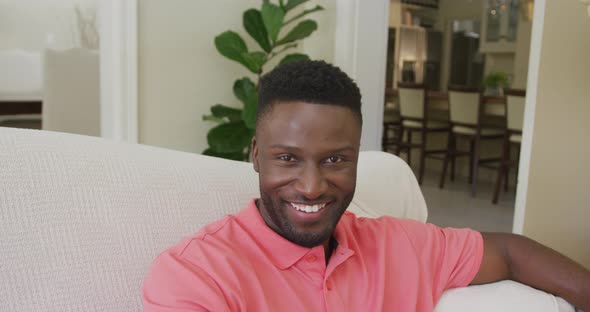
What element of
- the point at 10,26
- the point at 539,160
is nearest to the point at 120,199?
the point at 539,160

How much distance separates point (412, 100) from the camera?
6.06 m

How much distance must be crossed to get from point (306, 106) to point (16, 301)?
547mm

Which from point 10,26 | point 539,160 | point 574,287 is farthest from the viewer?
point 10,26

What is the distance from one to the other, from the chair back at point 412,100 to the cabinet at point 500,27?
2.61m

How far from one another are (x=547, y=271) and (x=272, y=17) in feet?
6.32

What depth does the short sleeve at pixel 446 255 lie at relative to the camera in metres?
1.18

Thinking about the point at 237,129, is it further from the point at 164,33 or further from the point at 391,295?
the point at 391,295

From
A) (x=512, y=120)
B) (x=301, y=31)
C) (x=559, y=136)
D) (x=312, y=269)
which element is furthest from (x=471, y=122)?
(x=312, y=269)

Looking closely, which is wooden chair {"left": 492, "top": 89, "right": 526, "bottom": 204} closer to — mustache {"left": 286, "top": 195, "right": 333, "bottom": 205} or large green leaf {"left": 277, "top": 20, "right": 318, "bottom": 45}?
large green leaf {"left": 277, "top": 20, "right": 318, "bottom": 45}

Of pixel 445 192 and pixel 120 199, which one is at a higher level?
pixel 120 199

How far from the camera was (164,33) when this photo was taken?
2801 mm

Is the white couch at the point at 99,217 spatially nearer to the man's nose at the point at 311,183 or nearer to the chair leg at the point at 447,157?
the man's nose at the point at 311,183

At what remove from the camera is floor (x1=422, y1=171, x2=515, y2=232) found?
14.4 ft

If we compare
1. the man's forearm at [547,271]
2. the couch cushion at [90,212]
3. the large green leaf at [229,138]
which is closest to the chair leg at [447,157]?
the large green leaf at [229,138]
